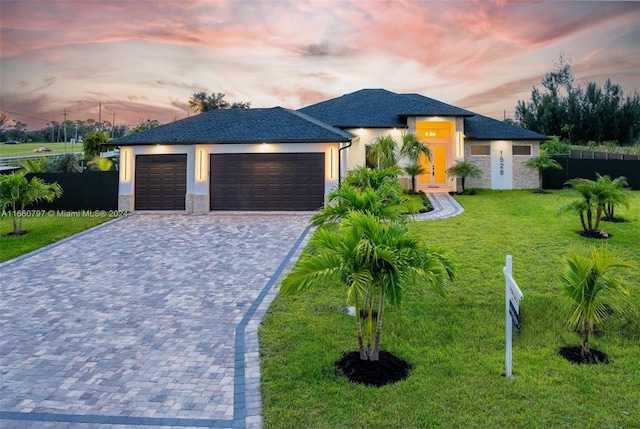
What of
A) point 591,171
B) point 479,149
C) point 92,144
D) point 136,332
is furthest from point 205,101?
point 136,332

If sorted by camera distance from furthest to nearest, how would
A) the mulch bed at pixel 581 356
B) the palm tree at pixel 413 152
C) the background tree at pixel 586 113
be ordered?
the background tree at pixel 586 113
the palm tree at pixel 413 152
the mulch bed at pixel 581 356

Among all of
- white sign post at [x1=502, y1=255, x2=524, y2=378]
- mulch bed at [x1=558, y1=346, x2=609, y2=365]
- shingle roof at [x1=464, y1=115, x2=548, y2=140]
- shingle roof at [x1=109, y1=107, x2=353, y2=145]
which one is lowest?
mulch bed at [x1=558, y1=346, x2=609, y2=365]

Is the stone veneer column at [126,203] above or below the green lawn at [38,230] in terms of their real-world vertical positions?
above

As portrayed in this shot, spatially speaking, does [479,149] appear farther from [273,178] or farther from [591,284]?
[591,284]

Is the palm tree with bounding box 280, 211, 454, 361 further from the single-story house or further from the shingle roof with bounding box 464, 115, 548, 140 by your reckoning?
the shingle roof with bounding box 464, 115, 548, 140

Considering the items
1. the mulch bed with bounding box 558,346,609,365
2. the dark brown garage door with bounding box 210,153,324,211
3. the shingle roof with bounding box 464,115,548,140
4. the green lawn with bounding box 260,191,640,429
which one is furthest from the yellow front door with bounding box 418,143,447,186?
the mulch bed with bounding box 558,346,609,365

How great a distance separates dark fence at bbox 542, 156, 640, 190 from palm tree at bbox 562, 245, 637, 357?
66.4 ft

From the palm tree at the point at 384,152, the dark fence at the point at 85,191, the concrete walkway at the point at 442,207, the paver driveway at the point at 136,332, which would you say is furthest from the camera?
the palm tree at the point at 384,152

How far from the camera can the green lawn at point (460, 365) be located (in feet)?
12.1

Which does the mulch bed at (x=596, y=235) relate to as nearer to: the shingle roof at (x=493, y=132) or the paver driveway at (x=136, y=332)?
the paver driveway at (x=136, y=332)

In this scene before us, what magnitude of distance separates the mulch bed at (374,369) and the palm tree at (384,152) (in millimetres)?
14615

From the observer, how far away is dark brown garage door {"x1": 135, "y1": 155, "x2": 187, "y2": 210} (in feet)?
54.3

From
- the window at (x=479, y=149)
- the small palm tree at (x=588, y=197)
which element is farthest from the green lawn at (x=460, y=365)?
the window at (x=479, y=149)

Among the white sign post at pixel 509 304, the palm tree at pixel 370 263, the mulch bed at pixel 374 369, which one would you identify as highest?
the palm tree at pixel 370 263
